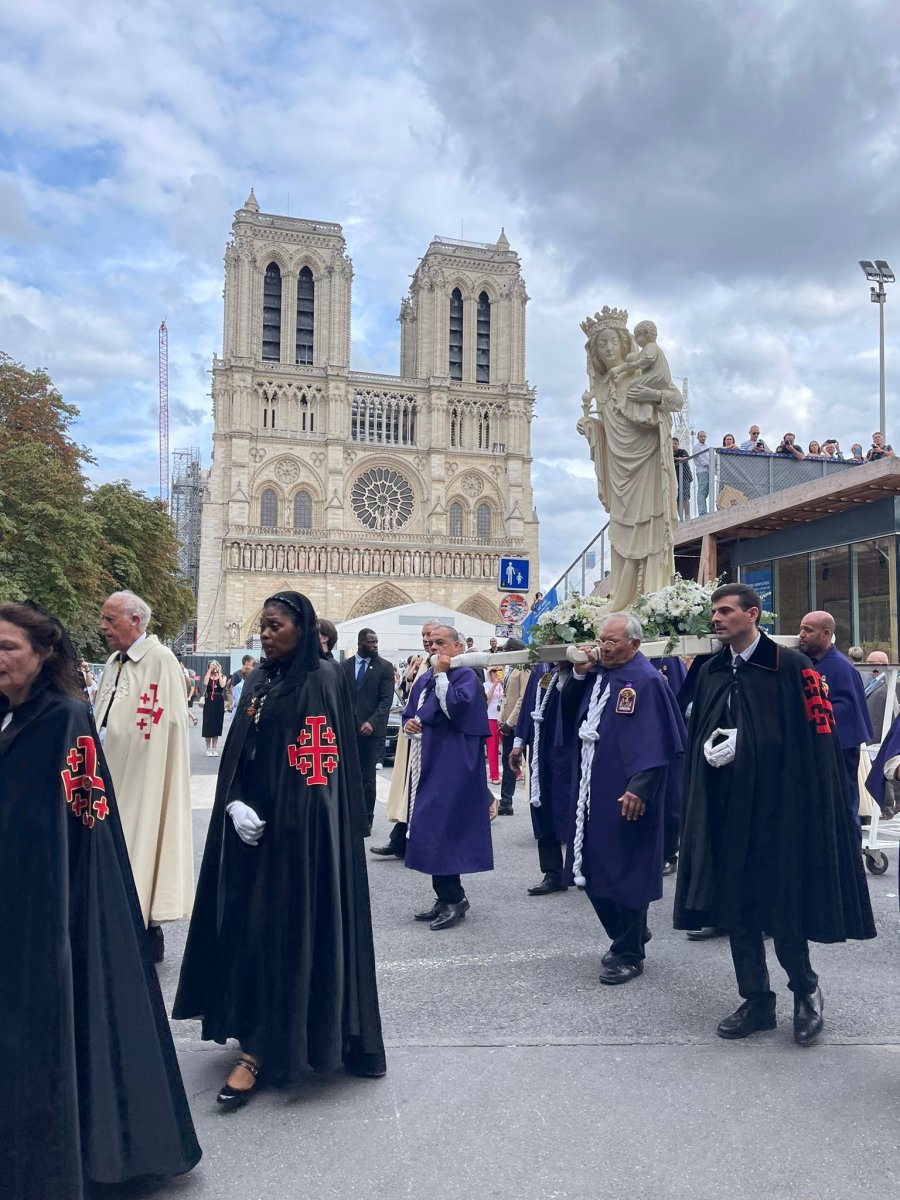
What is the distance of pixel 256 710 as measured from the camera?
363 centimetres

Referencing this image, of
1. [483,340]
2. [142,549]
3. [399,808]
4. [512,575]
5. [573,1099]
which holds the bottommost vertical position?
[573,1099]

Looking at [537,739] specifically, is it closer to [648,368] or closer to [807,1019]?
[807,1019]

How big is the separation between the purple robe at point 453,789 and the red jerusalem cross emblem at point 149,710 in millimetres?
1820

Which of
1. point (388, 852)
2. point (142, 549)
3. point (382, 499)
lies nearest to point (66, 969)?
point (388, 852)

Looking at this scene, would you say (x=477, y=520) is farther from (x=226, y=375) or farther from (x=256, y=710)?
(x=256, y=710)

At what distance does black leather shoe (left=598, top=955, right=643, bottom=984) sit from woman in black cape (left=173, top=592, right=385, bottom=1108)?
1.59 meters

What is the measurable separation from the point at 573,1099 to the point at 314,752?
155 centimetres

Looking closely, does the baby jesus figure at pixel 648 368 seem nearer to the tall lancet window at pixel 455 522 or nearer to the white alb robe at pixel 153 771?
the white alb robe at pixel 153 771

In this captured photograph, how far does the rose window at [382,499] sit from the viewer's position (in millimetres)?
67625

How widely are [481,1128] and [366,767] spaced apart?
5.75m

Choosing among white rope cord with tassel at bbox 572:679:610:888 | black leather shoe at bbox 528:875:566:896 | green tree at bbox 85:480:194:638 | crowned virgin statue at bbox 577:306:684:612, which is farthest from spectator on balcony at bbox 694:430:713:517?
green tree at bbox 85:480:194:638

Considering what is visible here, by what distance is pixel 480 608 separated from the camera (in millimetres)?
68250

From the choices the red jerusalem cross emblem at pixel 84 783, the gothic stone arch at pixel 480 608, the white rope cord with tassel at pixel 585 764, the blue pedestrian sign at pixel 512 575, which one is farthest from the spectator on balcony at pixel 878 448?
the gothic stone arch at pixel 480 608

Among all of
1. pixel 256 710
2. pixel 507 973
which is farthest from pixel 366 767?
pixel 256 710
